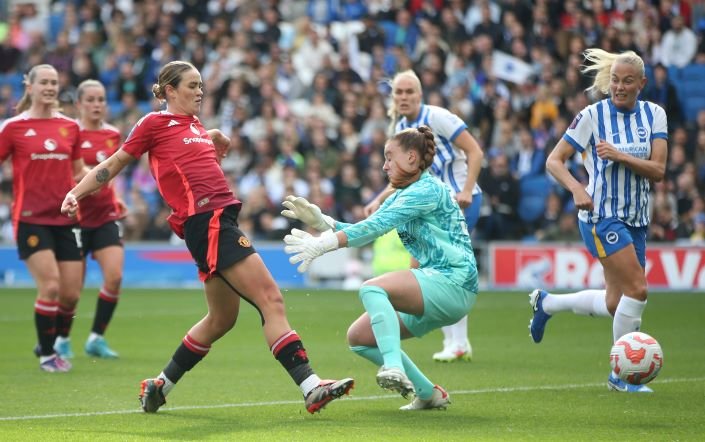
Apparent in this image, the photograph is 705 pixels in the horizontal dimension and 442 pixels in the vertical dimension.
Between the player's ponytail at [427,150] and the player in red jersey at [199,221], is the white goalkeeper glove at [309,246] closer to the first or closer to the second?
the player in red jersey at [199,221]

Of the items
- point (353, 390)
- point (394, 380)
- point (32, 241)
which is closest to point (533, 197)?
point (32, 241)

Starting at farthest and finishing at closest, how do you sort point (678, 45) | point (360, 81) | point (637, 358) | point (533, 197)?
point (360, 81) → point (678, 45) → point (533, 197) → point (637, 358)

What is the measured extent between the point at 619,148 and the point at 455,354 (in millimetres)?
2910

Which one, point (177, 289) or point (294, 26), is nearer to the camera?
point (177, 289)

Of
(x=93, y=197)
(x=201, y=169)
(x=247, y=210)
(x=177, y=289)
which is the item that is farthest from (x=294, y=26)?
(x=201, y=169)

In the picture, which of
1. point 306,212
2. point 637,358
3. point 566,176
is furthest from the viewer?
point 566,176

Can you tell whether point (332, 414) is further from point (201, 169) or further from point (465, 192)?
point (465, 192)

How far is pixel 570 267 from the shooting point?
19.0m

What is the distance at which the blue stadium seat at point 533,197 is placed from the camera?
2067 centimetres

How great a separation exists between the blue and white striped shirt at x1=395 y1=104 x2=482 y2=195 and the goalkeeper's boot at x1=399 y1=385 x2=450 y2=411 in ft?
11.2

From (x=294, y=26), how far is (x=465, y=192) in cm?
1552

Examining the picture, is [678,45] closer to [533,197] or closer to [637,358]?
[533,197]

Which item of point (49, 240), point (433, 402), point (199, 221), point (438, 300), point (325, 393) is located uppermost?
point (199, 221)

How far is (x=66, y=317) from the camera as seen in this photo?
11.3 metres
